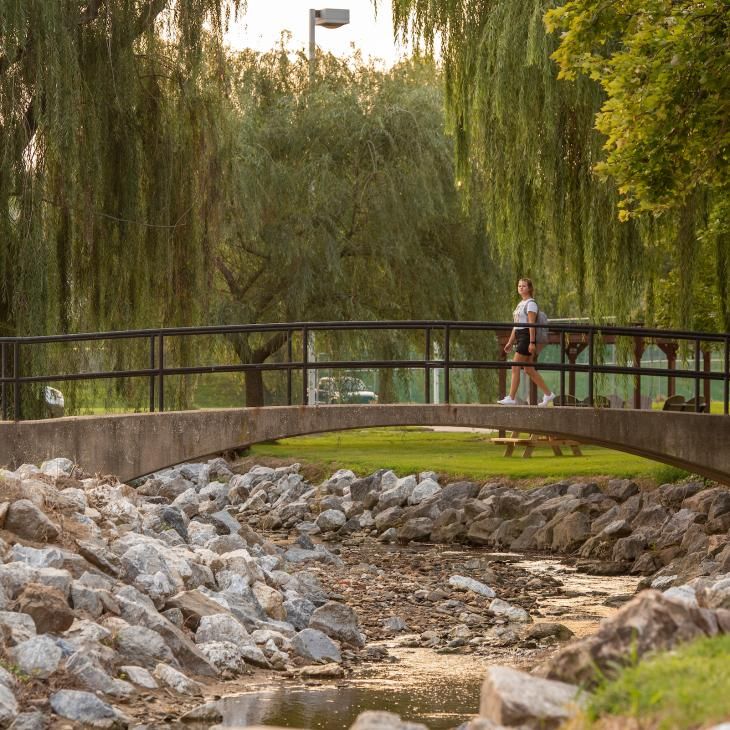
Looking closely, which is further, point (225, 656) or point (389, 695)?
point (225, 656)

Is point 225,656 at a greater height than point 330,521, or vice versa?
point 225,656

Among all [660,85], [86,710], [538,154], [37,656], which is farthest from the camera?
[538,154]

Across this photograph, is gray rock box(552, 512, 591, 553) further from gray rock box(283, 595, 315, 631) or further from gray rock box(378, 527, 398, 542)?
gray rock box(283, 595, 315, 631)

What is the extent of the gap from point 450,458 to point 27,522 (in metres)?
15.4

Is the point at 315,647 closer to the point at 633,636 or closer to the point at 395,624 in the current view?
the point at 395,624

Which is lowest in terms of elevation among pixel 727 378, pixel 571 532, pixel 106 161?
pixel 571 532

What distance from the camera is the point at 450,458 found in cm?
2653

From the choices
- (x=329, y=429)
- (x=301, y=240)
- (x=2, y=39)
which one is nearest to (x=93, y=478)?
(x=329, y=429)

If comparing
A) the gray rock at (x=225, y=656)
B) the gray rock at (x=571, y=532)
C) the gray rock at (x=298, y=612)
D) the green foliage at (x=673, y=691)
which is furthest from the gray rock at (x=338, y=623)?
the gray rock at (x=571, y=532)

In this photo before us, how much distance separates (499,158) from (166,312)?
4.73 m

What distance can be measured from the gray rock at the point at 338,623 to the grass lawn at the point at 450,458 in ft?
32.6

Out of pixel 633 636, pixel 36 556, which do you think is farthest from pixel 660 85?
pixel 633 636

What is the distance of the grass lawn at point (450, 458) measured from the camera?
76.0 ft

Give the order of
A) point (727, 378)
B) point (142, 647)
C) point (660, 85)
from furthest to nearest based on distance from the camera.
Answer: point (727, 378) → point (660, 85) → point (142, 647)
